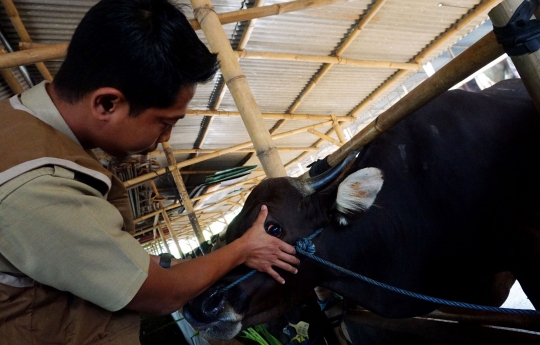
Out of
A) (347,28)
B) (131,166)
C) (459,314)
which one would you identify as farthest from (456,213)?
(131,166)

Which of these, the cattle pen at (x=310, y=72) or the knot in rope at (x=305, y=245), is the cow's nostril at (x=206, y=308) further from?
the cattle pen at (x=310, y=72)

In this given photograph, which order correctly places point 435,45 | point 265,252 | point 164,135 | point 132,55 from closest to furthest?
point 132,55 < point 164,135 < point 265,252 < point 435,45

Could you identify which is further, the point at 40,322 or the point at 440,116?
the point at 440,116

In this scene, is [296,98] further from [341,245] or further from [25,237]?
[25,237]

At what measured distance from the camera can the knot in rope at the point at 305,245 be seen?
6.44ft

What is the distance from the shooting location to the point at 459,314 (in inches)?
78.6

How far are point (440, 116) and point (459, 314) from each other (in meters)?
1.14

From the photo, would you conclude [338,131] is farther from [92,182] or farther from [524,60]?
[92,182]

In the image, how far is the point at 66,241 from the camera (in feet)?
3.05

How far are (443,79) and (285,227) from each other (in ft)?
3.63

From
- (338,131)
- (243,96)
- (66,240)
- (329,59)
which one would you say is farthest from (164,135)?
(338,131)

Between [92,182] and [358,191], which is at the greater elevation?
[92,182]

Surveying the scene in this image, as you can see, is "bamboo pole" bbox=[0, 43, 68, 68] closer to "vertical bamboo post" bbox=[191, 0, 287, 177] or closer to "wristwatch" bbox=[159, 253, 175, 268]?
"vertical bamboo post" bbox=[191, 0, 287, 177]

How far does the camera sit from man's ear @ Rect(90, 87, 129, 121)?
3.85 ft
